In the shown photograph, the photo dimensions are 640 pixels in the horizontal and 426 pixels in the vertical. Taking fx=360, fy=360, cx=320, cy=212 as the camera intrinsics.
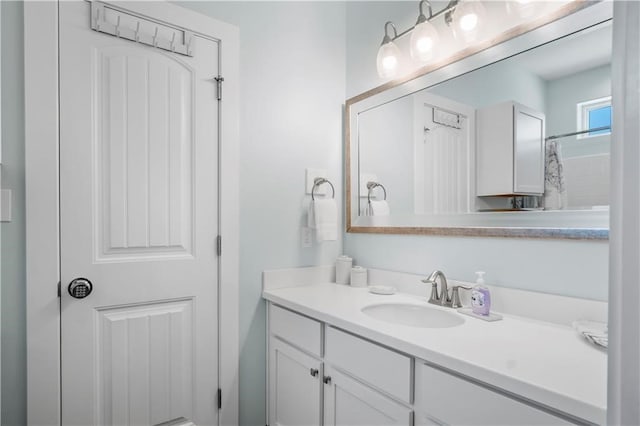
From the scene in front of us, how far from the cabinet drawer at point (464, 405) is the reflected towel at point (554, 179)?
0.70 metres

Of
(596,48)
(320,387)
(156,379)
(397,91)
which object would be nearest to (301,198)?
(397,91)

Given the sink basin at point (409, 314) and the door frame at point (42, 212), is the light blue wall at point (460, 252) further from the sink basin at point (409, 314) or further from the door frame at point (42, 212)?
→ the door frame at point (42, 212)

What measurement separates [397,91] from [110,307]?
5.30 feet

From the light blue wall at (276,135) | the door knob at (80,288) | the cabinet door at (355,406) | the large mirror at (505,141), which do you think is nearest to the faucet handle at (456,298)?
the large mirror at (505,141)

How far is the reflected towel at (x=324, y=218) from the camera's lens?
73.9 inches

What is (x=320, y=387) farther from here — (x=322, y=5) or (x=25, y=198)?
(x=322, y=5)

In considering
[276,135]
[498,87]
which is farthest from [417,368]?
[276,135]

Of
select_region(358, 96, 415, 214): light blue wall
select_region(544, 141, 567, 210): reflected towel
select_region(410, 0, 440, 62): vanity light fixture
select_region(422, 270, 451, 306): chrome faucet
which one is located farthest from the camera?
select_region(358, 96, 415, 214): light blue wall

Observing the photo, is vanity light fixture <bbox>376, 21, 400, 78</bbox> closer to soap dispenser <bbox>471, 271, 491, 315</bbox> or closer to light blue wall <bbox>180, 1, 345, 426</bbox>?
light blue wall <bbox>180, 1, 345, 426</bbox>

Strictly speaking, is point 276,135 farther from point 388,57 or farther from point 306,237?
point 388,57

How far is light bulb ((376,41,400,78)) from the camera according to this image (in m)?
1.78

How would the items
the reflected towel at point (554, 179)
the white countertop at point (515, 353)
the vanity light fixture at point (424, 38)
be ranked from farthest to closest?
the vanity light fixture at point (424, 38)
the reflected towel at point (554, 179)
the white countertop at point (515, 353)

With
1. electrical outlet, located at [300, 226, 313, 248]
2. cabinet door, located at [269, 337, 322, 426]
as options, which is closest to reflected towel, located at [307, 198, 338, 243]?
electrical outlet, located at [300, 226, 313, 248]

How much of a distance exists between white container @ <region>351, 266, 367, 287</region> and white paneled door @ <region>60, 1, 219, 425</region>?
0.70 meters
